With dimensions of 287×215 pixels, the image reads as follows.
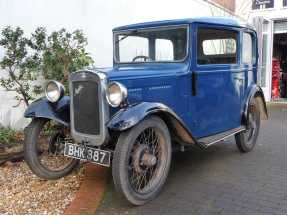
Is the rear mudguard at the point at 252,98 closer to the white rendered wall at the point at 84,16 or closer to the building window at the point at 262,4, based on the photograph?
the white rendered wall at the point at 84,16

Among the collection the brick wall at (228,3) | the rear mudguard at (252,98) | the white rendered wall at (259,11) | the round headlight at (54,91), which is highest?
the brick wall at (228,3)

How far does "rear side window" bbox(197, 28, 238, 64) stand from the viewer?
4.74m

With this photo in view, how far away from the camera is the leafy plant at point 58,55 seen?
596 centimetres

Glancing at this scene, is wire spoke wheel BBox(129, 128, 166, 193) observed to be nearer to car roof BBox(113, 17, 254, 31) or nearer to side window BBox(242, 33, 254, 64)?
car roof BBox(113, 17, 254, 31)

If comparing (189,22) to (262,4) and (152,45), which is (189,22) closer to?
(152,45)

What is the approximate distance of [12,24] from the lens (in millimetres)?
5891

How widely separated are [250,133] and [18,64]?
3.69 m

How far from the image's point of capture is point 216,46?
5285mm

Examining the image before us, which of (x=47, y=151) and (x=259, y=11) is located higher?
(x=259, y=11)

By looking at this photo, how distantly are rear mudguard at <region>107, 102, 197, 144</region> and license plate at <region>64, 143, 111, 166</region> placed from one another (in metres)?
0.27

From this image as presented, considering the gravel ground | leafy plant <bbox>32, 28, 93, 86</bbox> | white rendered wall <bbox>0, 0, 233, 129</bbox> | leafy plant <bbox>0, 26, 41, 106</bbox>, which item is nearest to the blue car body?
the gravel ground

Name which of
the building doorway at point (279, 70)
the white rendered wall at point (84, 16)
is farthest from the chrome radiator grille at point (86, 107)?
the building doorway at point (279, 70)

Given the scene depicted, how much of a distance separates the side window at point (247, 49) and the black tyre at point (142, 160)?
7.46ft

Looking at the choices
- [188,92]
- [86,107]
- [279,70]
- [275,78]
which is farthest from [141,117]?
[279,70]
